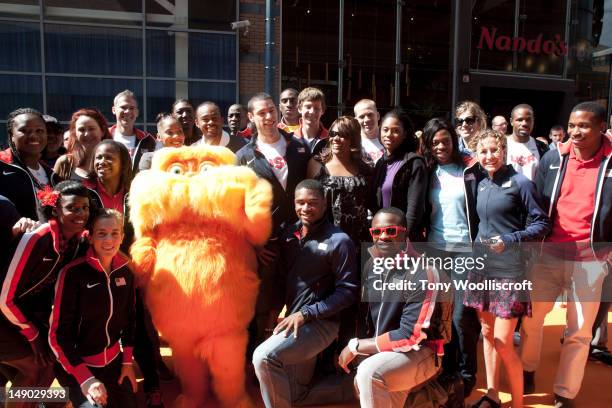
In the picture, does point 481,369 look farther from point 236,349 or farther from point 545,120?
point 545,120

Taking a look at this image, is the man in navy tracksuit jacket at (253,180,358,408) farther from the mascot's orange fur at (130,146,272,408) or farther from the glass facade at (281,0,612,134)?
the glass facade at (281,0,612,134)

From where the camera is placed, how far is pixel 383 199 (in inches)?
139

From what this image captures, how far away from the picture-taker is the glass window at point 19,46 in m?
9.78

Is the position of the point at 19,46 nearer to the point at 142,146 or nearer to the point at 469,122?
the point at 142,146

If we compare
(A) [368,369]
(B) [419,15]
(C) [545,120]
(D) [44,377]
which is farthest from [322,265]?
(C) [545,120]

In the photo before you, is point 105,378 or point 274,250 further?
point 274,250

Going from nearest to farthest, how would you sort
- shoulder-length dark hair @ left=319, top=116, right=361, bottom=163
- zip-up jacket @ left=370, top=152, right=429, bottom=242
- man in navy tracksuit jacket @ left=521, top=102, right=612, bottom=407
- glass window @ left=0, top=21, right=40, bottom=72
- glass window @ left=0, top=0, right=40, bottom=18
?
man in navy tracksuit jacket @ left=521, top=102, right=612, bottom=407 < zip-up jacket @ left=370, top=152, right=429, bottom=242 < shoulder-length dark hair @ left=319, top=116, right=361, bottom=163 < glass window @ left=0, top=0, right=40, bottom=18 < glass window @ left=0, top=21, right=40, bottom=72

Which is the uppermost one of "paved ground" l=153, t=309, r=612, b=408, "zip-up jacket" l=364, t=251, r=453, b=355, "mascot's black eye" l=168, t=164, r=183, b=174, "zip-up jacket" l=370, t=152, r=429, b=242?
"mascot's black eye" l=168, t=164, r=183, b=174

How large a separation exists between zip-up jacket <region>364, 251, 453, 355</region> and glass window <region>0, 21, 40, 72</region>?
957cm

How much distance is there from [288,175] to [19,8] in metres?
8.70

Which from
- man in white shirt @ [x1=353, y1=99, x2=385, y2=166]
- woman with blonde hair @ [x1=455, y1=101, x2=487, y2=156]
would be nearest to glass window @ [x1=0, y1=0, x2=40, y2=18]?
man in white shirt @ [x1=353, y1=99, x2=385, y2=166]

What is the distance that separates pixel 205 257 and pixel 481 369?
7.44ft

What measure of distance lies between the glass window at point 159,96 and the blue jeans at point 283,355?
855cm

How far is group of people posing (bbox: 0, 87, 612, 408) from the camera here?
2.68m
